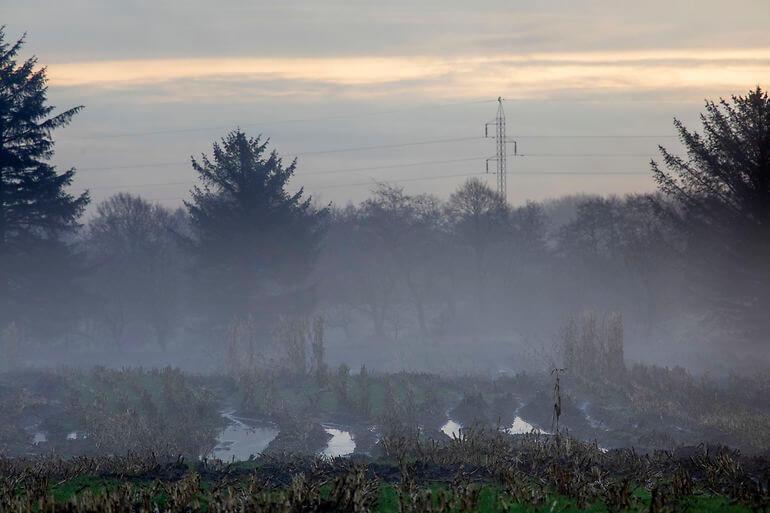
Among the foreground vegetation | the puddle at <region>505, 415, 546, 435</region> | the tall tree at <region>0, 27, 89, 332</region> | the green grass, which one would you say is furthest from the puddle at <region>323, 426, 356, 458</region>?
the tall tree at <region>0, 27, 89, 332</region>

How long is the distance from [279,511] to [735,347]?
48259 millimetres

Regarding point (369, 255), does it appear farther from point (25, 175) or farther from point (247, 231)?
point (25, 175)

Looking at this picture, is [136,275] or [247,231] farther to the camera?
[136,275]

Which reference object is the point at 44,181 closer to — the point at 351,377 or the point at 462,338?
the point at 351,377

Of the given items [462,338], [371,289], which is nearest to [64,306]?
[371,289]

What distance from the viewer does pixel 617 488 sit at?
12984 mm

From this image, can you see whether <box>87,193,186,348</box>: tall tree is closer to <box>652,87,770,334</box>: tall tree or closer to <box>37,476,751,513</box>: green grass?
<box>652,87,770,334</box>: tall tree

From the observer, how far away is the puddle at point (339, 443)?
83.5 feet

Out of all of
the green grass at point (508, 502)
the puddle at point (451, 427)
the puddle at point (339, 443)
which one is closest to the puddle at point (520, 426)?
the puddle at point (451, 427)

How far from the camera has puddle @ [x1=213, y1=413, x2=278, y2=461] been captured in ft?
83.7

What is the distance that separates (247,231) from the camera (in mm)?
53625

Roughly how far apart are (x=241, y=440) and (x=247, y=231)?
89.2 feet

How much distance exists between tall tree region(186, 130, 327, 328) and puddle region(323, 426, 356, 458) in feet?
83.3

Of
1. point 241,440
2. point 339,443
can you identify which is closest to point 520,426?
point 339,443
